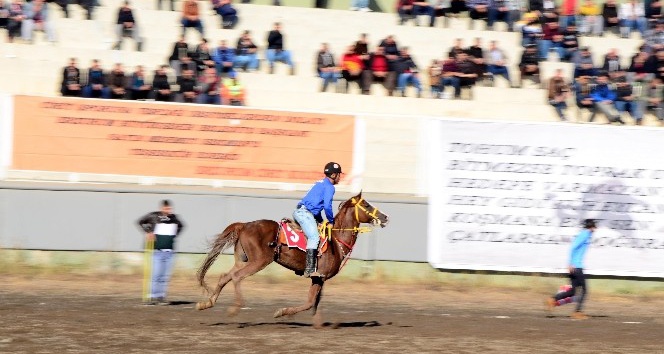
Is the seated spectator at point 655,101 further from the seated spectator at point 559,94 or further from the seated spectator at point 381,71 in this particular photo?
the seated spectator at point 381,71

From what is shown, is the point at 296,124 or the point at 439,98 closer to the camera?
the point at 296,124

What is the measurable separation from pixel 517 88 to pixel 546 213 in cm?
574

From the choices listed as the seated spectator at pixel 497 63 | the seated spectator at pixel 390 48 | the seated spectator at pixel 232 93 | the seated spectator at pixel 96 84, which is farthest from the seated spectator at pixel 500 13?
the seated spectator at pixel 96 84

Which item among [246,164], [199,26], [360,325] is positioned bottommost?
[360,325]

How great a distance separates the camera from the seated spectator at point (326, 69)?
92.4 ft

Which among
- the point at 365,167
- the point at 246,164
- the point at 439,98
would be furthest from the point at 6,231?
the point at 439,98

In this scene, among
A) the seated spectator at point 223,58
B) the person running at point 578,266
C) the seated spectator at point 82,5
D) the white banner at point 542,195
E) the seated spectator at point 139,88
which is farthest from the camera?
the seated spectator at point 82,5

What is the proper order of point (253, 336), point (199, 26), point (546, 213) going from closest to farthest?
point (253, 336) < point (546, 213) < point (199, 26)

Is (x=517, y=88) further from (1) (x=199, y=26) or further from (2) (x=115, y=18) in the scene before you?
(2) (x=115, y=18)

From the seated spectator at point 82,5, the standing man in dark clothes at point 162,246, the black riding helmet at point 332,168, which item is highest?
the seated spectator at point 82,5

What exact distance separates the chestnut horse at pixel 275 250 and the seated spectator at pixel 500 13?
15.4 metres

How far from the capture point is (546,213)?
24.7 metres

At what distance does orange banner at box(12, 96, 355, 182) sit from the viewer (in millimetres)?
23531

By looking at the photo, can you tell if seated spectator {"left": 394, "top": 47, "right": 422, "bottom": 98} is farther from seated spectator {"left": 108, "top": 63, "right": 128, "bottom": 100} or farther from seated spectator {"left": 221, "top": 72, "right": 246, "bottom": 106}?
seated spectator {"left": 108, "top": 63, "right": 128, "bottom": 100}
